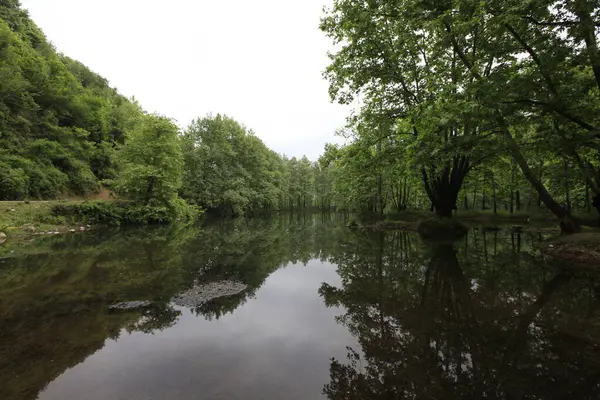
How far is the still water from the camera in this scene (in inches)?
164

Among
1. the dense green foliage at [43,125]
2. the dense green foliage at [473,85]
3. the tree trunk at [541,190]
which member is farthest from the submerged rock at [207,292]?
the dense green foliage at [43,125]

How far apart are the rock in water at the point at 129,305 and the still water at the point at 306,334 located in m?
0.23

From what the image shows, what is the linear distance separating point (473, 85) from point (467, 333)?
30.8ft

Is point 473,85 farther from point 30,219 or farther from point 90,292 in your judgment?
point 30,219

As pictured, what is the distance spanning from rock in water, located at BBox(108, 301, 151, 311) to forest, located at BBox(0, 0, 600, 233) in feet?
38.3

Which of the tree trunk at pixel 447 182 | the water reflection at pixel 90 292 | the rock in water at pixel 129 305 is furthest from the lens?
the tree trunk at pixel 447 182

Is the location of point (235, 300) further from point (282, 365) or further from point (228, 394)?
point (228, 394)

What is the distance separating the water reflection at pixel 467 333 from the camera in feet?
13.5

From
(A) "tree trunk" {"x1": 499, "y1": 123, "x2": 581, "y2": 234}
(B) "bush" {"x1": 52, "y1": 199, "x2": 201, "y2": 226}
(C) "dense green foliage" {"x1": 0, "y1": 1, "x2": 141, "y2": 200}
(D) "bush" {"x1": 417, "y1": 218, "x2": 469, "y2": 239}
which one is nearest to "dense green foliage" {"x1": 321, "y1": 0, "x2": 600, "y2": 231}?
(A) "tree trunk" {"x1": 499, "y1": 123, "x2": 581, "y2": 234}

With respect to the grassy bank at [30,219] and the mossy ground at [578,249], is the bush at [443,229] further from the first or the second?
the grassy bank at [30,219]

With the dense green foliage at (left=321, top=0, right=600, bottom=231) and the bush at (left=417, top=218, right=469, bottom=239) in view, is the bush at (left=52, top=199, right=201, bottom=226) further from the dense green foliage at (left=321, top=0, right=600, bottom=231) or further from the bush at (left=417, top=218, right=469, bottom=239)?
the bush at (left=417, top=218, right=469, bottom=239)

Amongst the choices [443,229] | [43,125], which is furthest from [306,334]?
[43,125]

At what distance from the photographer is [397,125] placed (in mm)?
21422

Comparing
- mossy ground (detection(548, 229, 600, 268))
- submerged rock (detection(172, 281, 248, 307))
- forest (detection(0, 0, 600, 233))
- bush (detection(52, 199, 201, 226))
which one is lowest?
submerged rock (detection(172, 281, 248, 307))
